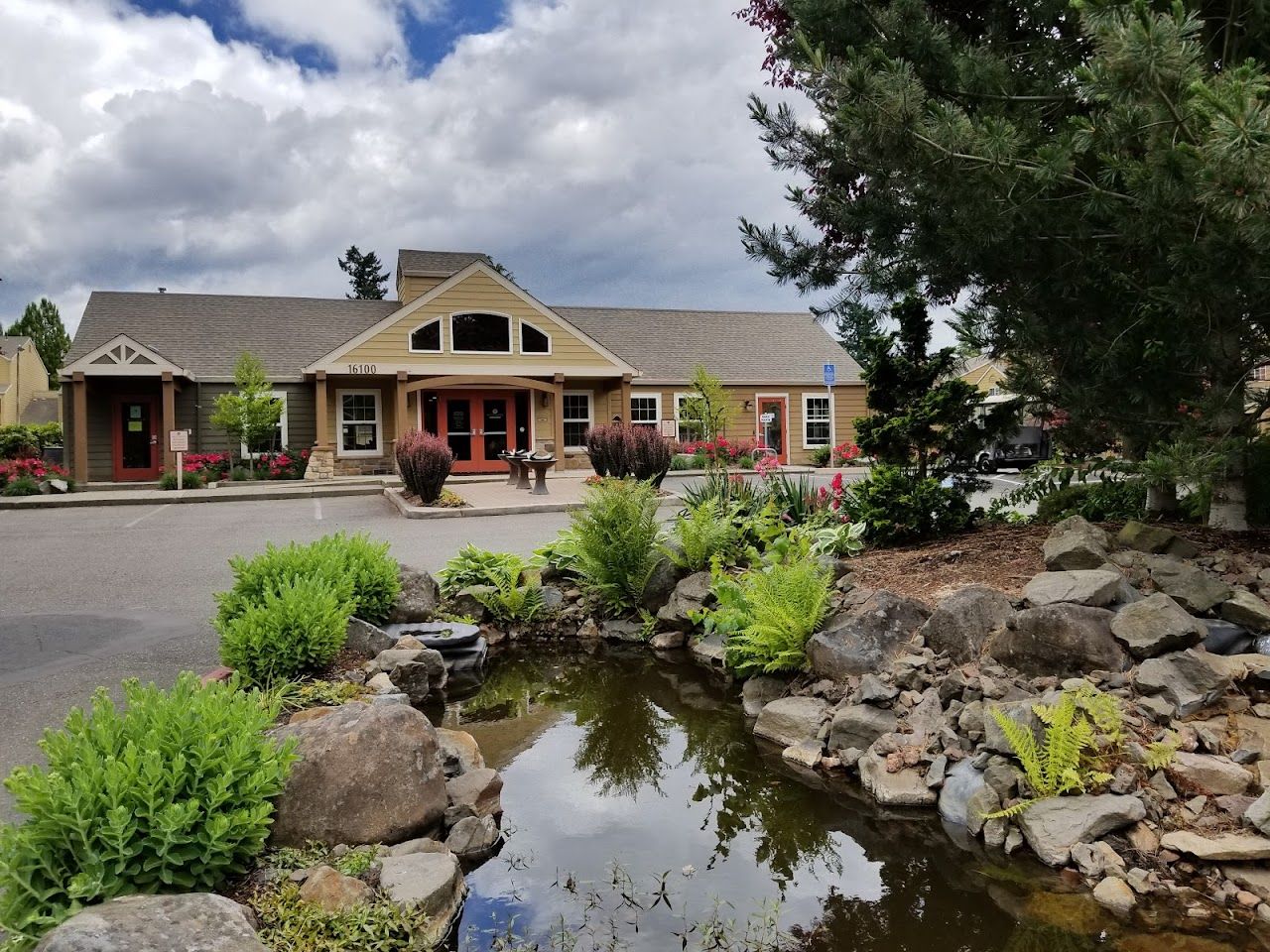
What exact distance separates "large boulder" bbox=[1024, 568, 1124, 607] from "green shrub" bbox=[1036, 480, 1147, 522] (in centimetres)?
222

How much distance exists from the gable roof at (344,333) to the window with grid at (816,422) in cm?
73

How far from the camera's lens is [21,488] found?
19.1 m

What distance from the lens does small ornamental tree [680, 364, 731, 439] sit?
24.4m

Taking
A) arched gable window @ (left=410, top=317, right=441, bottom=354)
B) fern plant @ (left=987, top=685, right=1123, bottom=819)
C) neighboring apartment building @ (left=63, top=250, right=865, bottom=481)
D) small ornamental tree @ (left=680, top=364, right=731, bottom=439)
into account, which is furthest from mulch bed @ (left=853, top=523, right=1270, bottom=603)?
arched gable window @ (left=410, top=317, right=441, bottom=354)

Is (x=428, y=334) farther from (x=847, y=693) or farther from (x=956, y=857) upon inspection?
(x=956, y=857)

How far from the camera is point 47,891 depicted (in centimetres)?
259

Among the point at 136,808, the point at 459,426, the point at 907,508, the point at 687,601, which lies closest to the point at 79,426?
the point at 459,426

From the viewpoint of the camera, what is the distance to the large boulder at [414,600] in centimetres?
668

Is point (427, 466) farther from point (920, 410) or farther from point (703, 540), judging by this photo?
point (920, 410)

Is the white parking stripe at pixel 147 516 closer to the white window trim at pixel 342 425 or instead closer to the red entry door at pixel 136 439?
the red entry door at pixel 136 439

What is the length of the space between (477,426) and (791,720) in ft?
65.3

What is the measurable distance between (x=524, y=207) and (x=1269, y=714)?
1635cm

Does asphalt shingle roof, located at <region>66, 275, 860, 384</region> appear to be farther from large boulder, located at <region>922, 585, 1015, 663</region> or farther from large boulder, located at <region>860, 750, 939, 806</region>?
large boulder, located at <region>860, 750, 939, 806</region>

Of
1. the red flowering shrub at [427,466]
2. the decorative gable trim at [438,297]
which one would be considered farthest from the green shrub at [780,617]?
the decorative gable trim at [438,297]
